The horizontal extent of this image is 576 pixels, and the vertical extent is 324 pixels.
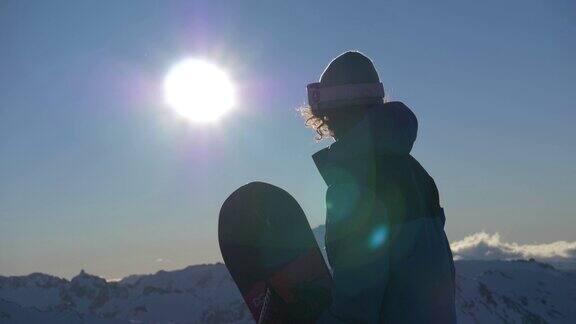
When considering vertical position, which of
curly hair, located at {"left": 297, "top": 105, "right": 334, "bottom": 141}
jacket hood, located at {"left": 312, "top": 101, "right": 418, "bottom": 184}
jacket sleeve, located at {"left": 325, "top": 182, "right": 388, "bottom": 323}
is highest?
curly hair, located at {"left": 297, "top": 105, "right": 334, "bottom": 141}

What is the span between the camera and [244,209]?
205 inches

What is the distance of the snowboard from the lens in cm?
446

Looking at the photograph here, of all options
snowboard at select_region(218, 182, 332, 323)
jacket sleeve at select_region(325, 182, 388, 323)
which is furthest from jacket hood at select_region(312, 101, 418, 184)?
snowboard at select_region(218, 182, 332, 323)

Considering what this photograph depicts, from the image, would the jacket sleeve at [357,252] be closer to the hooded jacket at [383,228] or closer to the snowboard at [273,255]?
the hooded jacket at [383,228]

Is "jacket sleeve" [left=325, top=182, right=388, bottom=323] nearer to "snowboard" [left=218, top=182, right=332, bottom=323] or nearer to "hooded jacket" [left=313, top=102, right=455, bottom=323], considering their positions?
"hooded jacket" [left=313, top=102, right=455, bottom=323]

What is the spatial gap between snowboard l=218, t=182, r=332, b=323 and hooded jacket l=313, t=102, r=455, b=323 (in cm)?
34

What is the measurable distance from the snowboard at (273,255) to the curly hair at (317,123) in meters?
0.58

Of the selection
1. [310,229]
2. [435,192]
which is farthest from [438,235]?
[310,229]

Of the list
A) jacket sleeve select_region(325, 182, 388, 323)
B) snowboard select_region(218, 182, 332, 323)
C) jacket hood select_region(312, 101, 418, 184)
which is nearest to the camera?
jacket sleeve select_region(325, 182, 388, 323)

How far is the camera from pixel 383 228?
410 centimetres

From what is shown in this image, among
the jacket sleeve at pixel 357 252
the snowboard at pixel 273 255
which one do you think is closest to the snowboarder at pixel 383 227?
the jacket sleeve at pixel 357 252

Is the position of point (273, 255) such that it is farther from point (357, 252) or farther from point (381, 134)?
point (381, 134)

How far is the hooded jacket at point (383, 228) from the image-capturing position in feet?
13.2

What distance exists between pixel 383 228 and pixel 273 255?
1.15 metres
